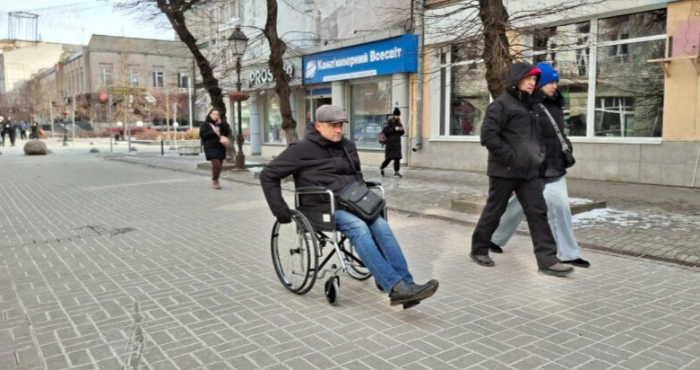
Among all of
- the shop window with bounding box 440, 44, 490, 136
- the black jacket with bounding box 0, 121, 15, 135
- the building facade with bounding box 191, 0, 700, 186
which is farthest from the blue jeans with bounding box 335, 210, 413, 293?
the black jacket with bounding box 0, 121, 15, 135

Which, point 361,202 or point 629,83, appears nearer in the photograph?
point 361,202

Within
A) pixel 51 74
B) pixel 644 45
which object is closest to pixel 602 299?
pixel 644 45

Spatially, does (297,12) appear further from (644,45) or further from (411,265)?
(411,265)

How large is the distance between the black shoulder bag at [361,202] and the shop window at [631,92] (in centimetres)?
983

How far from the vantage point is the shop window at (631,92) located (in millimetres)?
11961

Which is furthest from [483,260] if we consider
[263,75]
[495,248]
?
[263,75]

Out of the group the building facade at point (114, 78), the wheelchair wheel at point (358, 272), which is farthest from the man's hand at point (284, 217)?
the building facade at point (114, 78)

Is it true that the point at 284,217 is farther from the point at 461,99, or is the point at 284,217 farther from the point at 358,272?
the point at 461,99

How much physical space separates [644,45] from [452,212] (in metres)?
6.49

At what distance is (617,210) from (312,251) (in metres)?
6.01

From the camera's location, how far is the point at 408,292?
13.5 feet

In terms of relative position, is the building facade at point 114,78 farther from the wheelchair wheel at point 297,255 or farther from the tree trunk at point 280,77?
the wheelchair wheel at point 297,255

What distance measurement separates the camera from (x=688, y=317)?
4.27 metres

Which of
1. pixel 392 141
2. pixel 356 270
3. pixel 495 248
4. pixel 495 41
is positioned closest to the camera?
pixel 356 270
